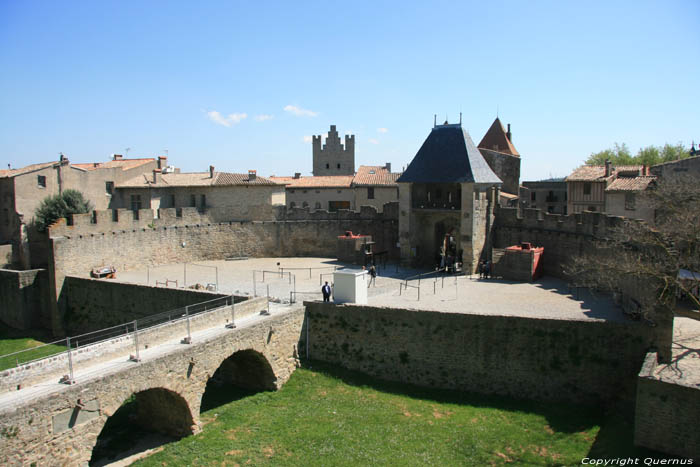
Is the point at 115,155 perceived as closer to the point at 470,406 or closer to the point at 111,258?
the point at 111,258

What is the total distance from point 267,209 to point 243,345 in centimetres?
1705

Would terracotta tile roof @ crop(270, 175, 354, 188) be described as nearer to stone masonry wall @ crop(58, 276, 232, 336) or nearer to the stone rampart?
stone masonry wall @ crop(58, 276, 232, 336)

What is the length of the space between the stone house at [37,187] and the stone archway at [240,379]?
1697cm

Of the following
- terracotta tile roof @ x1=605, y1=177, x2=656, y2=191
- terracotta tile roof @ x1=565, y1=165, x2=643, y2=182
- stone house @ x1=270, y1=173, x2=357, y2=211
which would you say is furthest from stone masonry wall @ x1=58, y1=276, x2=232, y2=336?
terracotta tile roof @ x1=565, y1=165, x2=643, y2=182

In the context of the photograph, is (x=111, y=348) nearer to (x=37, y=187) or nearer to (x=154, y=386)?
(x=154, y=386)

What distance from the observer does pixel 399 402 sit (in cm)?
1602

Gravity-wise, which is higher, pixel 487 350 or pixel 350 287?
pixel 350 287

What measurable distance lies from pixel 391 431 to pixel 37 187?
28530 mm

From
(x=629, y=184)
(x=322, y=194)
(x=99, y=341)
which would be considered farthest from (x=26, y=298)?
(x=629, y=184)

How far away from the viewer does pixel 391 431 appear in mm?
14203

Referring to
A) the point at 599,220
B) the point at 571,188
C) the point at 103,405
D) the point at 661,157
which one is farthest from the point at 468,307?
the point at 661,157

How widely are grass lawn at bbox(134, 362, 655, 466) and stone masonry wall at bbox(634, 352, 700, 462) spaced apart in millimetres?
488

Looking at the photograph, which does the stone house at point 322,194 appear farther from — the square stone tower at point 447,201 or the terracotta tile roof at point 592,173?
the terracotta tile roof at point 592,173

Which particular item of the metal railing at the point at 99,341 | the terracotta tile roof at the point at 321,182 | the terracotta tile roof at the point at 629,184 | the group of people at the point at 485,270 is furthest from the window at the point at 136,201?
the terracotta tile roof at the point at 629,184
